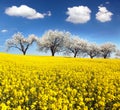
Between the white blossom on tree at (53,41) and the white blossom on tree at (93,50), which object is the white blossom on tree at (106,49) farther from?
the white blossom on tree at (53,41)

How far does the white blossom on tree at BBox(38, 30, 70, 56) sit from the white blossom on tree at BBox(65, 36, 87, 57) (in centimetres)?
211

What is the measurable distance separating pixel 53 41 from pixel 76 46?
395 inches

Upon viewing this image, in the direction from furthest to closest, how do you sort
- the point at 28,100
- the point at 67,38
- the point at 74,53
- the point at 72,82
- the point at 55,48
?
the point at 74,53 < the point at 67,38 < the point at 55,48 < the point at 72,82 < the point at 28,100

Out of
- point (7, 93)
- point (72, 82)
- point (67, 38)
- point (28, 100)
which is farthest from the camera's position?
point (67, 38)

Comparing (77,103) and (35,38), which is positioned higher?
(35,38)

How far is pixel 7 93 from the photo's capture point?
12.2m

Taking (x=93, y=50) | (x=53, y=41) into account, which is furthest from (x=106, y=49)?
(x=53, y=41)

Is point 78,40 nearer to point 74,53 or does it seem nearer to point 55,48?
point 74,53

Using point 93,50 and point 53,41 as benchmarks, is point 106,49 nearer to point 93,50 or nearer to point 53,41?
point 93,50

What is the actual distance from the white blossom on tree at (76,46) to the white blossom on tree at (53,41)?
2.11m

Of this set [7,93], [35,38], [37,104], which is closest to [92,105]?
[37,104]

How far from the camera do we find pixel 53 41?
80.9 meters

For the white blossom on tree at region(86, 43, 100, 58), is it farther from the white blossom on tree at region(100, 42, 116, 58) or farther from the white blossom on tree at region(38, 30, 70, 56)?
the white blossom on tree at region(38, 30, 70, 56)

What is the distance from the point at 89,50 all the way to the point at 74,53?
28.8ft
